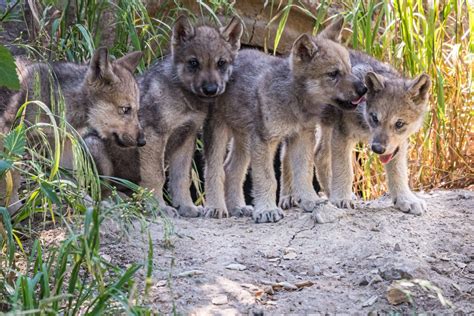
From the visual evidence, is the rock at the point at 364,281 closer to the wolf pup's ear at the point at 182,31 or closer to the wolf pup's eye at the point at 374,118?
the wolf pup's eye at the point at 374,118

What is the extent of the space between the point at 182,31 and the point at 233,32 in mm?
411

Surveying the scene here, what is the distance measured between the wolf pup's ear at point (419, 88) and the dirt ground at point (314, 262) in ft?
2.64

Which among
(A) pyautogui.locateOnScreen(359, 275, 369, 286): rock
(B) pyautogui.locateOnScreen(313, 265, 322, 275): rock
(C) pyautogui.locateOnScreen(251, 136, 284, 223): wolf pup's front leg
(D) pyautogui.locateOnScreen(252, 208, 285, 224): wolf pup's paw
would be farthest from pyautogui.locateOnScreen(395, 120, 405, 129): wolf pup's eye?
(A) pyautogui.locateOnScreen(359, 275, 369, 286): rock

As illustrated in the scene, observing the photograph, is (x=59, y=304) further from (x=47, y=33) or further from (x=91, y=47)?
(x=47, y=33)

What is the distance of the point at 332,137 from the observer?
6461 mm

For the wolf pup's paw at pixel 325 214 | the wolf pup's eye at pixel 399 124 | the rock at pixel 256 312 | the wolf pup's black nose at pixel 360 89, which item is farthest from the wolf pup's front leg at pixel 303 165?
the rock at pixel 256 312

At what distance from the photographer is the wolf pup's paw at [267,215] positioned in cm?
617

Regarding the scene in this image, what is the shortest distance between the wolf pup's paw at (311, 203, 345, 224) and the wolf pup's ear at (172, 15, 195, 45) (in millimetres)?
1733

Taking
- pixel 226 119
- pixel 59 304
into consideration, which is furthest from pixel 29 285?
pixel 226 119

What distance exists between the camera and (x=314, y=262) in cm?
518

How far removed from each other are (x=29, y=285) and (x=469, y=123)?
15.7ft

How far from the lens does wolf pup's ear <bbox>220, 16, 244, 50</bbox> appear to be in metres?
6.77

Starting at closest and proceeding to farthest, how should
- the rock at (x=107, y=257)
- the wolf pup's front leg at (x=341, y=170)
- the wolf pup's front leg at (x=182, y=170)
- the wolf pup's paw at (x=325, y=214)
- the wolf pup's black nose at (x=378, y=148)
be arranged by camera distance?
1. the rock at (x=107, y=257)
2. the wolf pup's paw at (x=325, y=214)
3. the wolf pup's black nose at (x=378, y=148)
4. the wolf pup's front leg at (x=341, y=170)
5. the wolf pup's front leg at (x=182, y=170)

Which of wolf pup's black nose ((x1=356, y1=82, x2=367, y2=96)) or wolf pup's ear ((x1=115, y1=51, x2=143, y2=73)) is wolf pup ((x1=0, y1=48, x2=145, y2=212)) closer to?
wolf pup's ear ((x1=115, y1=51, x2=143, y2=73))
